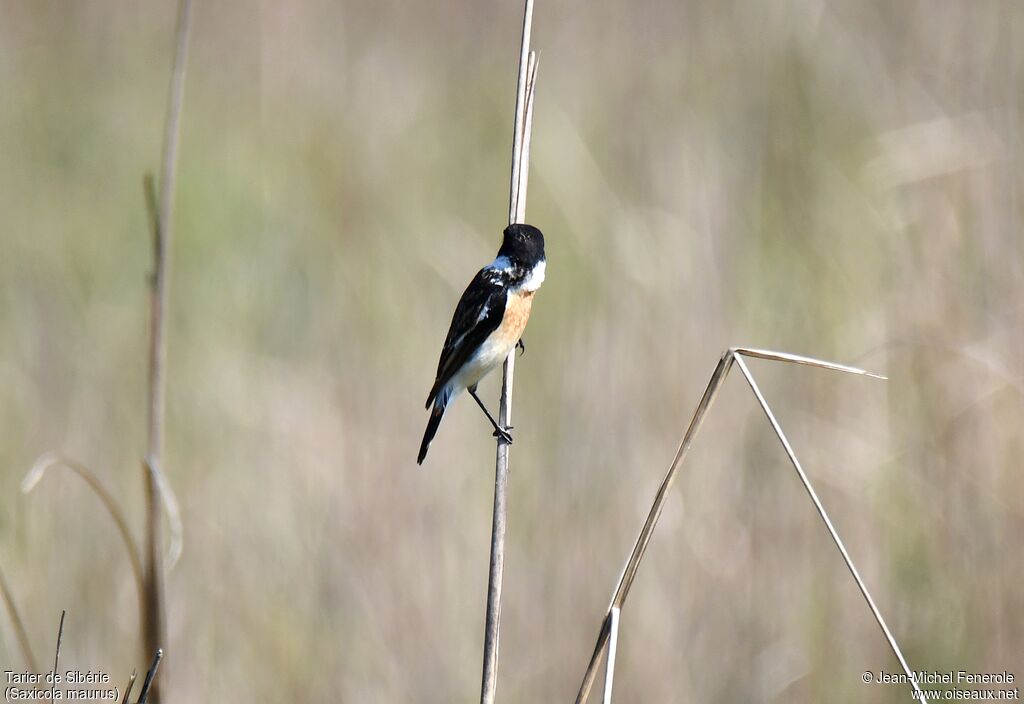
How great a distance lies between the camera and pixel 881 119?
5273 mm

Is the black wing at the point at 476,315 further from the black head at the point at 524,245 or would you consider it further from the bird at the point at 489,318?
the black head at the point at 524,245

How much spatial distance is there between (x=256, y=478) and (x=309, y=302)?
147cm

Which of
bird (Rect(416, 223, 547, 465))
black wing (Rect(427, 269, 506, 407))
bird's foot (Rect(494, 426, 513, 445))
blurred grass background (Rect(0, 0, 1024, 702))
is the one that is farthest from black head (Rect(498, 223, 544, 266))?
blurred grass background (Rect(0, 0, 1024, 702))

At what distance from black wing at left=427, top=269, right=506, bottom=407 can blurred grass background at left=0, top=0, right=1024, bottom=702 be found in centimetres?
81

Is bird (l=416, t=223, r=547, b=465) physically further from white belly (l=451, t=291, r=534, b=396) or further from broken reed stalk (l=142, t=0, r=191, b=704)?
broken reed stalk (l=142, t=0, r=191, b=704)

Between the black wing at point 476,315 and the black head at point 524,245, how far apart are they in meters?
0.17

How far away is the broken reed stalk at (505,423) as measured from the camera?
2.22m

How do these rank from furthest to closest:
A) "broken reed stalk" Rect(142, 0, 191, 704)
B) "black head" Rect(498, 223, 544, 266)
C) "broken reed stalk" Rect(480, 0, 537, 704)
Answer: "black head" Rect(498, 223, 544, 266) < "broken reed stalk" Rect(142, 0, 191, 704) < "broken reed stalk" Rect(480, 0, 537, 704)

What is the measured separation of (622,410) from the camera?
4.16m

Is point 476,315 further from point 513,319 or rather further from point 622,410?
point 622,410

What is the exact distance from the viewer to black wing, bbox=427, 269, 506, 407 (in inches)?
135

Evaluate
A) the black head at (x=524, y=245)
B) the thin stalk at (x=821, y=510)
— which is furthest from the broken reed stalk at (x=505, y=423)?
the thin stalk at (x=821, y=510)

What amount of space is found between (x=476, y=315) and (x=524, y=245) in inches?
18.1

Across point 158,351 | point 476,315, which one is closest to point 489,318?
point 476,315
